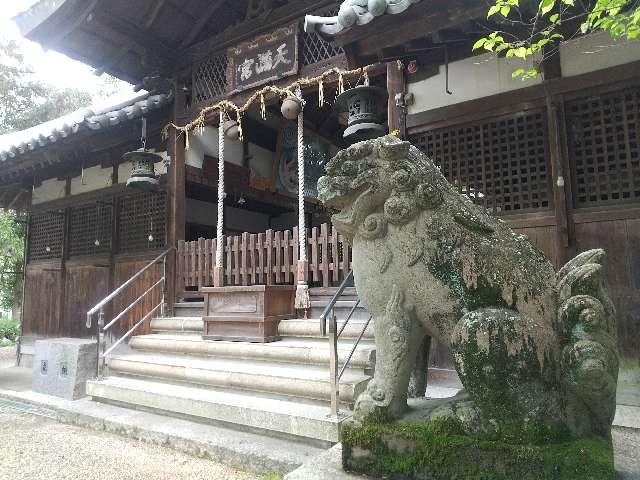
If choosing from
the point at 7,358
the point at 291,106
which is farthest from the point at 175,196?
the point at 7,358

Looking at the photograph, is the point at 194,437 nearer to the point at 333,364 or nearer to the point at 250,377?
the point at 250,377

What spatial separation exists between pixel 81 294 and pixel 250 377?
6.56 metres

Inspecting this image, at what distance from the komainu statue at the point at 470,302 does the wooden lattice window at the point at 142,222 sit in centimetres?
662

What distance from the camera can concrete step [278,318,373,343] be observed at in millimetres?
5301

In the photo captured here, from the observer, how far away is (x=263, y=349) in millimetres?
5328

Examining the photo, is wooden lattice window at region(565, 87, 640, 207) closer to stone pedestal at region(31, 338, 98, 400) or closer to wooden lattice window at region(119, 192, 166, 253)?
stone pedestal at region(31, 338, 98, 400)

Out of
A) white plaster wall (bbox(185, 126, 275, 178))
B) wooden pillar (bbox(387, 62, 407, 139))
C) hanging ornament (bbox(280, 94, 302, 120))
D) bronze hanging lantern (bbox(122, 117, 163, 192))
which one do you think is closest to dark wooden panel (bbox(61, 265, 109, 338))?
bronze hanging lantern (bbox(122, 117, 163, 192))

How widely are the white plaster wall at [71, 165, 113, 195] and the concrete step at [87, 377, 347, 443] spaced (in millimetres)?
5331

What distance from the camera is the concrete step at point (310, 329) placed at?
17.4 ft

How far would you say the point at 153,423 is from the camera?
468cm

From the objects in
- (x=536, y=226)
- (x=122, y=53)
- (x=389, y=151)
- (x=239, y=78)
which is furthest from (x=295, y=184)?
(x=389, y=151)

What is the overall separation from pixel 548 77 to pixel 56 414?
23.7ft

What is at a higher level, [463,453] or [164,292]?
[164,292]

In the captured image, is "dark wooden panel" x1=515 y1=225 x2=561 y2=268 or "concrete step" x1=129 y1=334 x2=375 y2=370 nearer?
"concrete step" x1=129 y1=334 x2=375 y2=370
